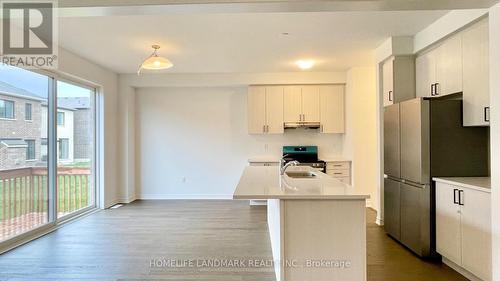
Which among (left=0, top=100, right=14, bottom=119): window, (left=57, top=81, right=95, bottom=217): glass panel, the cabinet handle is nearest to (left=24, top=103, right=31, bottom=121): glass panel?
(left=0, top=100, right=14, bottom=119): window

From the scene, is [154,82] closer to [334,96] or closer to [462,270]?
[334,96]

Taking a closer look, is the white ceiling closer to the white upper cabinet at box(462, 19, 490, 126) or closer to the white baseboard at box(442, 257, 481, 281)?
the white upper cabinet at box(462, 19, 490, 126)

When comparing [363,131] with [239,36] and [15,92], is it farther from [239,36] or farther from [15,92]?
[15,92]

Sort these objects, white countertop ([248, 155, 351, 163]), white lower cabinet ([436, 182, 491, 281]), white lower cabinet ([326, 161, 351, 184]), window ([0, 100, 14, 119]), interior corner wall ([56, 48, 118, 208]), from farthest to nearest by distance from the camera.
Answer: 1. white countertop ([248, 155, 351, 163])
2. white lower cabinet ([326, 161, 351, 184])
3. interior corner wall ([56, 48, 118, 208])
4. window ([0, 100, 14, 119])
5. white lower cabinet ([436, 182, 491, 281])

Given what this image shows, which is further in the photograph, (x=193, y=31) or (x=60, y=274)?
(x=193, y=31)

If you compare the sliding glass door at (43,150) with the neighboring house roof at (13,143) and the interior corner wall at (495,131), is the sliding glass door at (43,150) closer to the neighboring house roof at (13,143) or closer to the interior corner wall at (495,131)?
the neighboring house roof at (13,143)

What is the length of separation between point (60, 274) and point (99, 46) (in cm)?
299

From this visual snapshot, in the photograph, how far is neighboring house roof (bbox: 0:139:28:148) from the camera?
371 centimetres

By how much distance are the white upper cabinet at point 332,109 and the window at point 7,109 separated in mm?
5003

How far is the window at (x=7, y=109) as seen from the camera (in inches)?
145

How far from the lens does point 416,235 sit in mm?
3359

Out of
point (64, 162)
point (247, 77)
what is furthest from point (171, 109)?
point (64, 162)

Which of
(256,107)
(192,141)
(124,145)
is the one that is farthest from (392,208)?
(124,145)

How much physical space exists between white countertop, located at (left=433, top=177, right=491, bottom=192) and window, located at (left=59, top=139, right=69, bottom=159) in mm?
5035
